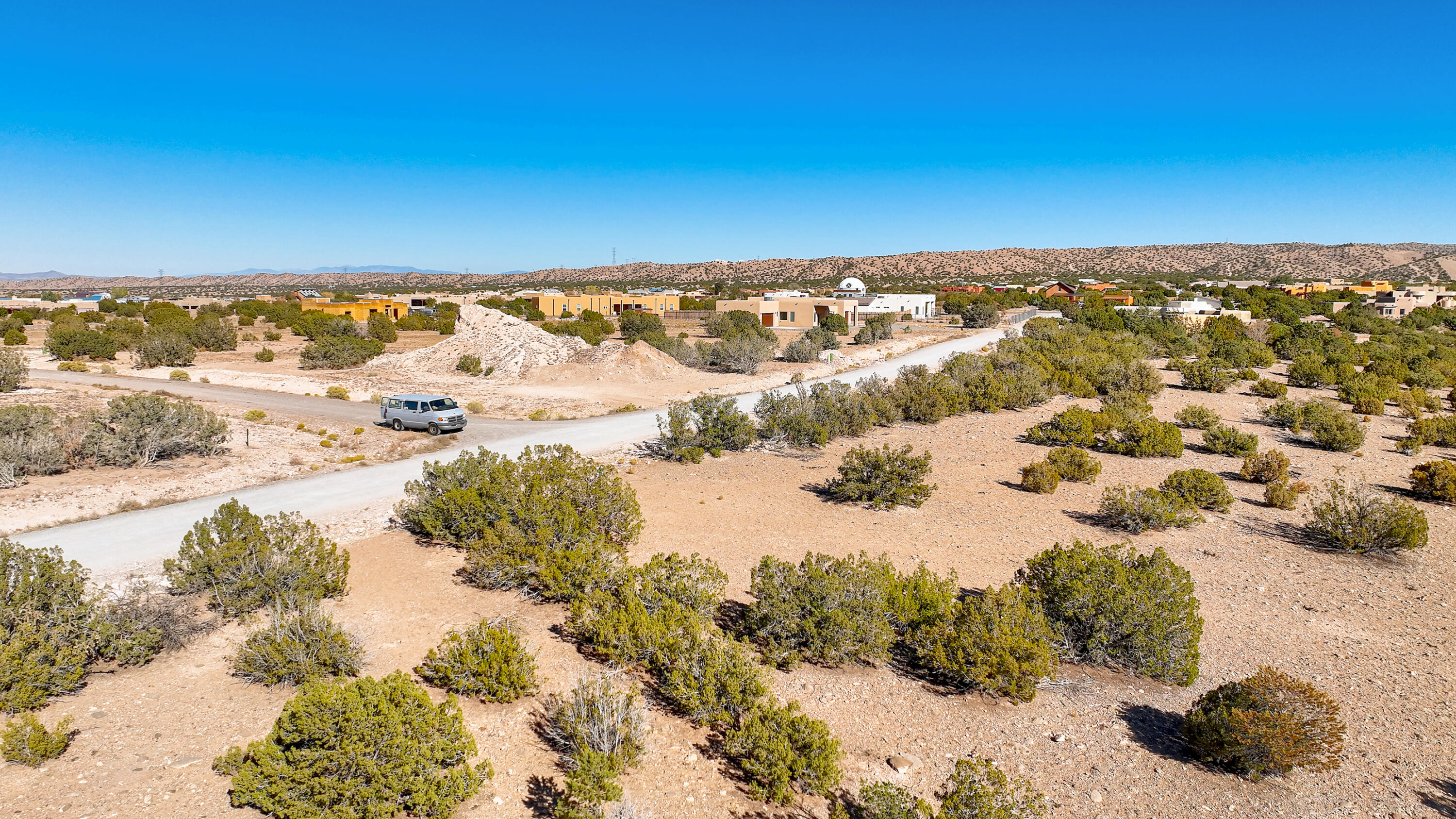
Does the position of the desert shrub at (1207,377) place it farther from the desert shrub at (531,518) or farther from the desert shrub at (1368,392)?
the desert shrub at (531,518)

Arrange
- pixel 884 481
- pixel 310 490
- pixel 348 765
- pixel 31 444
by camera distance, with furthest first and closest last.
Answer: pixel 31 444 < pixel 310 490 < pixel 884 481 < pixel 348 765

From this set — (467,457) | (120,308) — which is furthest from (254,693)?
(120,308)

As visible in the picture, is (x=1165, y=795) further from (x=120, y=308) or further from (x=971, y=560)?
(x=120, y=308)

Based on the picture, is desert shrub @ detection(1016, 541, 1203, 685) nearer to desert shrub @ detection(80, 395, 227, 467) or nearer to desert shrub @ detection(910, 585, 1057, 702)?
desert shrub @ detection(910, 585, 1057, 702)

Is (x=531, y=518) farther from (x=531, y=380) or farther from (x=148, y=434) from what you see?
(x=531, y=380)

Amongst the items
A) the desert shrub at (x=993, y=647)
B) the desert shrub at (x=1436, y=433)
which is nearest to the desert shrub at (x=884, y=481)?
the desert shrub at (x=993, y=647)

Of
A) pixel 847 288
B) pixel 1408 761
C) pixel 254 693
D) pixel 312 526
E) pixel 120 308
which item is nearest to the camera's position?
pixel 1408 761

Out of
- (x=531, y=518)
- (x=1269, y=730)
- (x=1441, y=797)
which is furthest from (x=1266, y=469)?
(x=531, y=518)
